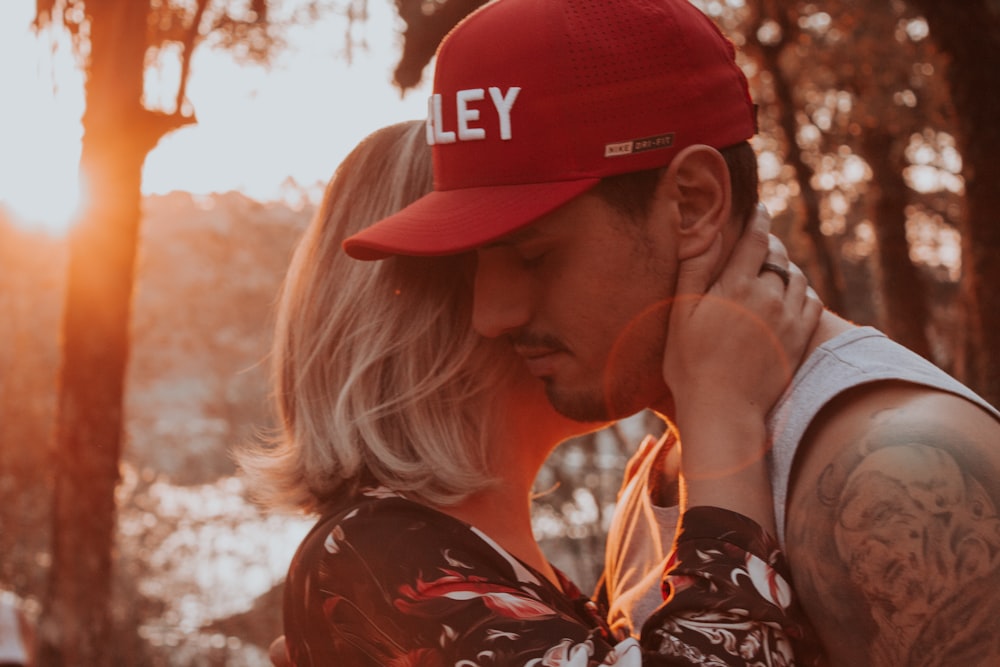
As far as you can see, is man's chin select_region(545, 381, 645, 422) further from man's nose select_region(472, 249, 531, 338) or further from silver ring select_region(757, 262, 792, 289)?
silver ring select_region(757, 262, 792, 289)

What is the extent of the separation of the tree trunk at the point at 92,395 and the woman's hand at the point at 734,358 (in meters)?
4.52

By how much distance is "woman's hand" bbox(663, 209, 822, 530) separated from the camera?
1.86 m

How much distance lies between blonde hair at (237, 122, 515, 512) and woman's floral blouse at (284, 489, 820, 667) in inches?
4.4

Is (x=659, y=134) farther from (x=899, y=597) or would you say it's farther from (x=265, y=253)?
(x=265, y=253)

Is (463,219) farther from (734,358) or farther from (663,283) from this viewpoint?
(734,358)

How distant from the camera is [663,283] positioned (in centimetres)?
204

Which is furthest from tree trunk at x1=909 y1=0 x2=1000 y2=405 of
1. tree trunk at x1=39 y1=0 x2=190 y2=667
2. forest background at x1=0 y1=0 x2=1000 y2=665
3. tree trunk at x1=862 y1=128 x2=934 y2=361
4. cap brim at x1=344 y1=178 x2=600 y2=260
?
cap brim at x1=344 y1=178 x2=600 y2=260

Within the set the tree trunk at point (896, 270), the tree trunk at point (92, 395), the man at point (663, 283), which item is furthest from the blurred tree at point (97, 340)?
the tree trunk at point (896, 270)

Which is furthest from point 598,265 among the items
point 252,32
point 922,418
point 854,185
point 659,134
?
point 854,185

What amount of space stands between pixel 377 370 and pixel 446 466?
0.85 feet

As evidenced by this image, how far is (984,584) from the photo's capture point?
1.62 m

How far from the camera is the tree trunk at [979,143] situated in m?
5.68

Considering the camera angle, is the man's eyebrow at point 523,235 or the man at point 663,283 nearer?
the man at point 663,283

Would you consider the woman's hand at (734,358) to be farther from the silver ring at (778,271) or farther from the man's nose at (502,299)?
the man's nose at (502,299)
